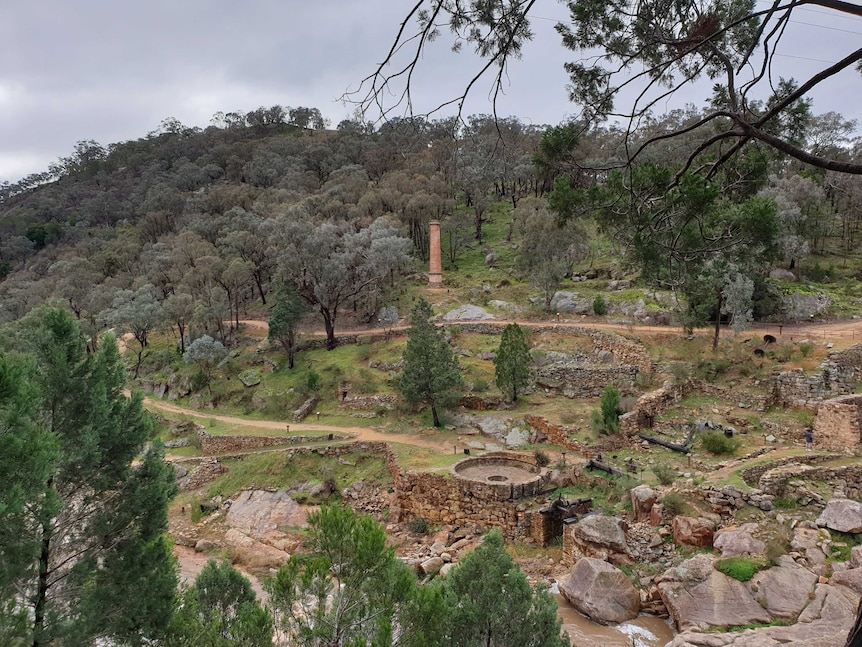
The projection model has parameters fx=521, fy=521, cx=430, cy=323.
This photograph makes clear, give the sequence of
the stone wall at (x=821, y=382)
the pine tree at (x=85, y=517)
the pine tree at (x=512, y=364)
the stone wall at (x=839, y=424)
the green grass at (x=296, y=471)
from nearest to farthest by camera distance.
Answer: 1. the pine tree at (x=85, y=517)
2. the stone wall at (x=839, y=424)
3. the stone wall at (x=821, y=382)
4. the green grass at (x=296, y=471)
5. the pine tree at (x=512, y=364)

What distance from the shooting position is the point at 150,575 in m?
5.96

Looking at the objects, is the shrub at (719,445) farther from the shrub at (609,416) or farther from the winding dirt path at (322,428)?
the winding dirt path at (322,428)

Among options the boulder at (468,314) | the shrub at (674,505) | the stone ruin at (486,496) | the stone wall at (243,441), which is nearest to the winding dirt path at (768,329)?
the boulder at (468,314)

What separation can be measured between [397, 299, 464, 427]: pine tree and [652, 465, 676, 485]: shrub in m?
7.30

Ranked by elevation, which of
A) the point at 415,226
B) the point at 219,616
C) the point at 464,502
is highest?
the point at 415,226

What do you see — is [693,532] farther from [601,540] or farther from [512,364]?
[512,364]

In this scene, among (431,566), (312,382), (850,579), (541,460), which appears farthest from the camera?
(312,382)

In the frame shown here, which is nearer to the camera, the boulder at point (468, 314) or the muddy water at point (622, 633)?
the muddy water at point (622, 633)

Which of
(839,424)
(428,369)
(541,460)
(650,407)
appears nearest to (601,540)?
(541,460)

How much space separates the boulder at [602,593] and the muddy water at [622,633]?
138mm

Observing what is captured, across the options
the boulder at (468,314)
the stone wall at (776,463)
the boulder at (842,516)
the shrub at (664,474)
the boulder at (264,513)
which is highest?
the boulder at (468,314)

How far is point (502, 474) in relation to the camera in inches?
572

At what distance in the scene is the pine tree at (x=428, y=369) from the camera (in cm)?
1781

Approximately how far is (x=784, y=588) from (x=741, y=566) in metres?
0.58
